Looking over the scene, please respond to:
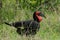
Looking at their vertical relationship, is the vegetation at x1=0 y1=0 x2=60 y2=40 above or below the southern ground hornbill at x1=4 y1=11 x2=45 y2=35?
below

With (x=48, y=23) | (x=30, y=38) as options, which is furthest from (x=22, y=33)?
(x=48, y=23)

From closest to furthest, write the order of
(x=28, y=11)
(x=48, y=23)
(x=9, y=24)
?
(x=9, y=24), (x=48, y=23), (x=28, y=11)

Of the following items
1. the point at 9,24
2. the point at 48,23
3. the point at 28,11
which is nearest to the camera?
the point at 9,24

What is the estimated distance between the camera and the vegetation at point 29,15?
25.5 feet

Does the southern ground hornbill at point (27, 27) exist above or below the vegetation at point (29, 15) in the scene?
above

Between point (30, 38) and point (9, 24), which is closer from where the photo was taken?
point (30, 38)

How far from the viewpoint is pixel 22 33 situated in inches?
299

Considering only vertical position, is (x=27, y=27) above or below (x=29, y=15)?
above

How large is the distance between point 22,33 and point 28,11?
2189 mm

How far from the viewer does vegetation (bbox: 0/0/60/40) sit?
306 inches

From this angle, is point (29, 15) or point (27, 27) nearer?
point (27, 27)

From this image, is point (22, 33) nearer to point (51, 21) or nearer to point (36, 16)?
point (36, 16)

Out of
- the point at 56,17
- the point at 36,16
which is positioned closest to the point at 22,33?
the point at 36,16

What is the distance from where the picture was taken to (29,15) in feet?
30.5
